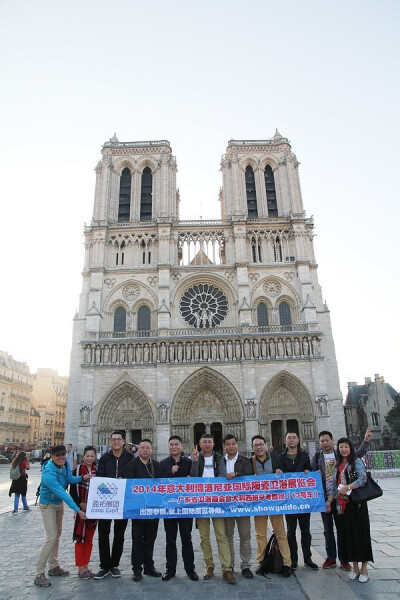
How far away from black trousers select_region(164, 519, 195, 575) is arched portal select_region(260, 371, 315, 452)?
18874 millimetres

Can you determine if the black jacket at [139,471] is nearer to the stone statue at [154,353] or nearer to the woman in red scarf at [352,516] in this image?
the woman in red scarf at [352,516]

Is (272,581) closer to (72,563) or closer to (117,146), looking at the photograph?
(72,563)

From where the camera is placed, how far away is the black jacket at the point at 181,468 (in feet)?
18.5

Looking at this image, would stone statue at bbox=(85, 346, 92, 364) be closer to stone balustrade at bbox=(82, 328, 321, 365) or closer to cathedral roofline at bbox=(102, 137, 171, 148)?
stone balustrade at bbox=(82, 328, 321, 365)

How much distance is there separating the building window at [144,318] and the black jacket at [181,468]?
20.9 m

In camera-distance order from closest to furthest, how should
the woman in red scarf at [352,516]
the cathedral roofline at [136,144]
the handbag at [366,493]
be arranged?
the woman in red scarf at [352,516]
the handbag at [366,493]
the cathedral roofline at [136,144]

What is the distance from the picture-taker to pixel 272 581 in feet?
16.1

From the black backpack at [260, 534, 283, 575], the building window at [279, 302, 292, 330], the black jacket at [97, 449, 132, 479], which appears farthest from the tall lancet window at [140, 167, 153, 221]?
the black backpack at [260, 534, 283, 575]

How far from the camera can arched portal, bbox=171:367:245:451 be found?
23531 millimetres

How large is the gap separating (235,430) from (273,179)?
18.4m

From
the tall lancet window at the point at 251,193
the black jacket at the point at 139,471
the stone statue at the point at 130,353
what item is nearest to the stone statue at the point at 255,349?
the stone statue at the point at 130,353

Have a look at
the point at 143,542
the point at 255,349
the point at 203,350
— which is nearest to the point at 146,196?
the point at 203,350

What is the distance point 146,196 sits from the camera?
30609 millimetres

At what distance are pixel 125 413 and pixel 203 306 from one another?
321 inches
